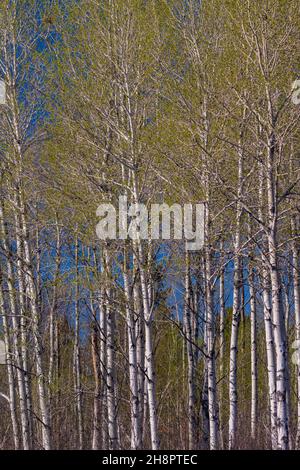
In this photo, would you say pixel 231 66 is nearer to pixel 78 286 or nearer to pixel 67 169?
pixel 67 169

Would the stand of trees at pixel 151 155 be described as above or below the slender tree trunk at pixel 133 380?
above

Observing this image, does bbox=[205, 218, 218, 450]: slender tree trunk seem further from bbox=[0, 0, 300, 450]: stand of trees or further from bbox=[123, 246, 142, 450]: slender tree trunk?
bbox=[123, 246, 142, 450]: slender tree trunk

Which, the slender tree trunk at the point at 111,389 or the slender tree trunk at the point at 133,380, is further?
the slender tree trunk at the point at 111,389

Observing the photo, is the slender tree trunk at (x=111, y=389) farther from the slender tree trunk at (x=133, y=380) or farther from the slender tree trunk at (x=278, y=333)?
the slender tree trunk at (x=278, y=333)

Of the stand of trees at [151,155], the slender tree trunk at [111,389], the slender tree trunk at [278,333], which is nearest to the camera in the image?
the slender tree trunk at [278,333]

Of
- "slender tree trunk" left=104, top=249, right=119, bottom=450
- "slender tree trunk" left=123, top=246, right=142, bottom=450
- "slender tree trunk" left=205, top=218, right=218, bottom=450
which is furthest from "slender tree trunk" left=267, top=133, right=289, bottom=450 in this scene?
"slender tree trunk" left=104, top=249, right=119, bottom=450

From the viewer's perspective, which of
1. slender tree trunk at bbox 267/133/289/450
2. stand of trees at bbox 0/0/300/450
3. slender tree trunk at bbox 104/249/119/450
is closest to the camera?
slender tree trunk at bbox 267/133/289/450

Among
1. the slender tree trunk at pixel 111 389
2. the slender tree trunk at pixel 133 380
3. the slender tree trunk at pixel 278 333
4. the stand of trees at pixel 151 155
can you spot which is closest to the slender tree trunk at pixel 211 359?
the stand of trees at pixel 151 155

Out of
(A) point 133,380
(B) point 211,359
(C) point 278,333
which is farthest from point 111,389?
(C) point 278,333

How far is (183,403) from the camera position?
1605 cm

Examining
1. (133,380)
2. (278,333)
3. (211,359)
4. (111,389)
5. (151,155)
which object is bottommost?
(111,389)

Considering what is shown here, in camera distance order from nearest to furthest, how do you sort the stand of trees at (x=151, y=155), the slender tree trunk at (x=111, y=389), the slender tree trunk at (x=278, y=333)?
the slender tree trunk at (x=278, y=333) → the stand of trees at (x=151, y=155) → the slender tree trunk at (x=111, y=389)

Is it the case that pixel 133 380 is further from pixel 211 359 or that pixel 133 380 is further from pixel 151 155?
pixel 151 155
